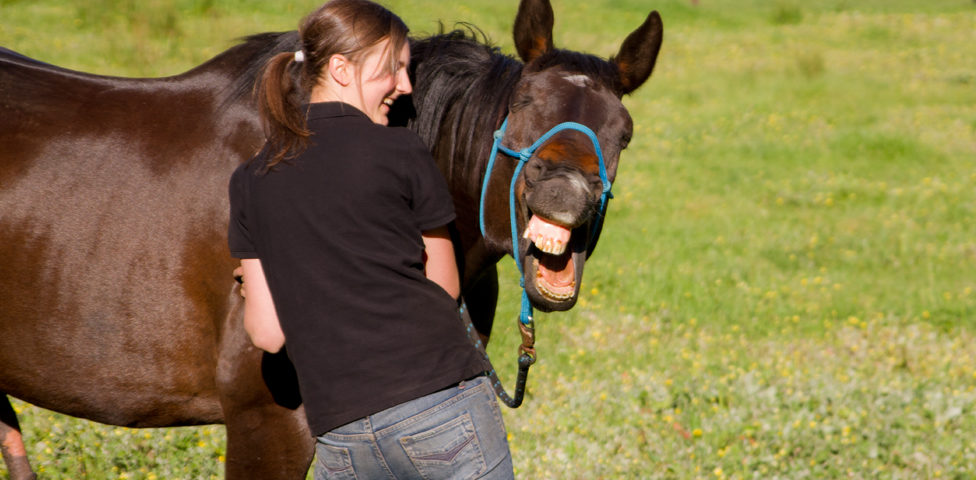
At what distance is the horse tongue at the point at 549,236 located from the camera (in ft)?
7.71

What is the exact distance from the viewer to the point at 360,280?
6.48 ft

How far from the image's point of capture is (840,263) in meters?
8.56

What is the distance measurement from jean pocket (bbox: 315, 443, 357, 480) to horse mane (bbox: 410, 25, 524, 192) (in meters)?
1.03

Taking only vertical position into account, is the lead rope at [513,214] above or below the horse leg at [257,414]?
above

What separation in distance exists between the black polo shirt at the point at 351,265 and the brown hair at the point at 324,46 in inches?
1.8

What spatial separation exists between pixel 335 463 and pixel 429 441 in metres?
0.26

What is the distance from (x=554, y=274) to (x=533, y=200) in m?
0.26

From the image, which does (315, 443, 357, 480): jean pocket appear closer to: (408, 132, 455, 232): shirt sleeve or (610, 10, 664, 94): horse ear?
(408, 132, 455, 232): shirt sleeve

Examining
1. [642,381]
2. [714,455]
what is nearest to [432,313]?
[714,455]

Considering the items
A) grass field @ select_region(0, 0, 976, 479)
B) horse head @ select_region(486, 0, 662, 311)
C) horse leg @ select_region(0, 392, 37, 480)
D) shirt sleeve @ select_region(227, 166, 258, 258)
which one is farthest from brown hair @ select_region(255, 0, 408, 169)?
grass field @ select_region(0, 0, 976, 479)

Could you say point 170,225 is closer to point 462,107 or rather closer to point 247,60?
point 247,60

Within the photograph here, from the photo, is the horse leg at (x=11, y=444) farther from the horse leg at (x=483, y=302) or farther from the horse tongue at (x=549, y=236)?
the horse tongue at (x=549, y=236)

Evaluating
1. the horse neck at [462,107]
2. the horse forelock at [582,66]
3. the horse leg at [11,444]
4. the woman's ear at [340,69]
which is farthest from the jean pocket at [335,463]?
the horse leg at [11,444]

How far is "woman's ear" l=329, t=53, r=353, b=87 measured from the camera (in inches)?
81.7
